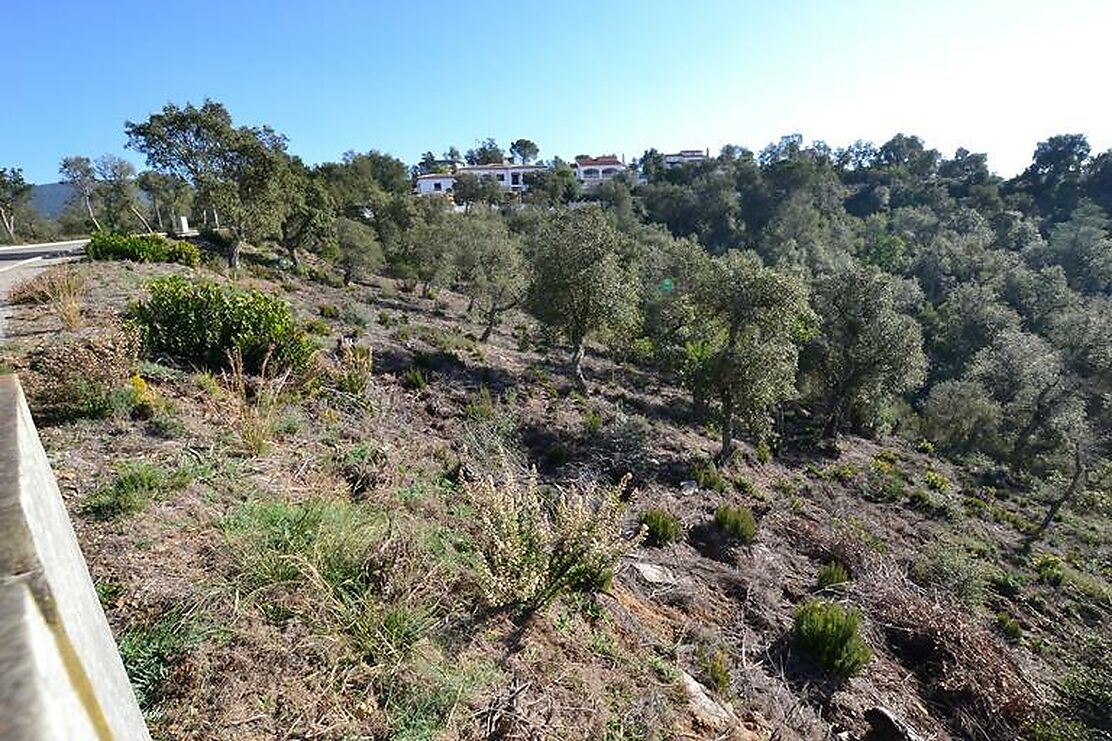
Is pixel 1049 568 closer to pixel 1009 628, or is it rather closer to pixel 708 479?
pixel 1009 628

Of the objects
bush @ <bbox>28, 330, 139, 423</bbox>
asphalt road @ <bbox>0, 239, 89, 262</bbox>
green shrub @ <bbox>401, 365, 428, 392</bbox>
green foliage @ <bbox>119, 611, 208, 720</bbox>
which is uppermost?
asphalt road @ <bbox>0, 239, 89, 262</bbox>

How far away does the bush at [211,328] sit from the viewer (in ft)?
24.9

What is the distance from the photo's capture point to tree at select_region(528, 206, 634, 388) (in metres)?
15.5

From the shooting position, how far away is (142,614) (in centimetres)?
306

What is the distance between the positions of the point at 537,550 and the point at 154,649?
258cm

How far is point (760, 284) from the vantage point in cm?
1414

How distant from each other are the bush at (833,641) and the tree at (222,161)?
24.1 meters

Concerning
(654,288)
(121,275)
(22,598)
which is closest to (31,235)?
(121,275)

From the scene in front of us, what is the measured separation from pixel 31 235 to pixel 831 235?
6970 cm

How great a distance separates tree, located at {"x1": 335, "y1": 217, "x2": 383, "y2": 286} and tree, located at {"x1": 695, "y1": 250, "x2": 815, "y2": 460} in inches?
826

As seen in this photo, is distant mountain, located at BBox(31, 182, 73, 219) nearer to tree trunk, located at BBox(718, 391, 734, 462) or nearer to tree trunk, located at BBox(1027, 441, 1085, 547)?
tree trunk, located at BBox(718, 391, 734, 462)

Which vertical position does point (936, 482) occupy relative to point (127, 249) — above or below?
below

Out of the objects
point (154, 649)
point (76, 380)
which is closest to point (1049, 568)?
point (154, 649)

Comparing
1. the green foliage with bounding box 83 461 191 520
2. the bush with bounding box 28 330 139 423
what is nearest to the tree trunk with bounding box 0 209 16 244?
the bush with bounding box 28 330 139 423
